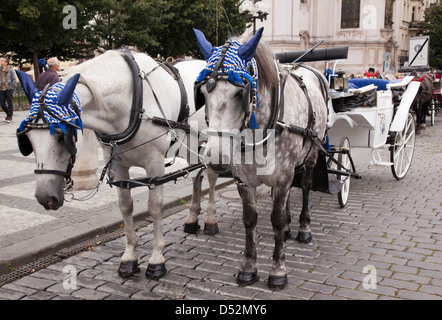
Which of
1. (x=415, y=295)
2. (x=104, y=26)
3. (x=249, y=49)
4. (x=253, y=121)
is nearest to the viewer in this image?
(x=249, y=49)

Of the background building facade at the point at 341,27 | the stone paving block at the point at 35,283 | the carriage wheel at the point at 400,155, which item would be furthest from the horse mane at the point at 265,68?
the background building facade at the point at 341,27

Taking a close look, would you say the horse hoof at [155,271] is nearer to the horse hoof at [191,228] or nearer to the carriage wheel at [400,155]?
the horse hoof at [191,228]

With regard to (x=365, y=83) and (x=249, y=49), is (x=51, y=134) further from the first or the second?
(x=365, y=83)

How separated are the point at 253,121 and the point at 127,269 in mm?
1940

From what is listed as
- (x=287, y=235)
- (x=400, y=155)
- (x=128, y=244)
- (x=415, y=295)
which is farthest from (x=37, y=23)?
(x=415, y=295)

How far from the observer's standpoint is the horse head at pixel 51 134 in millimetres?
2943

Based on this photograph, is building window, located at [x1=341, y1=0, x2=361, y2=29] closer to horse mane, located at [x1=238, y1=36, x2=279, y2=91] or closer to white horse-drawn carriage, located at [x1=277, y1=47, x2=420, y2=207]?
white horse-drawn carriage, located at [x1=277, y1=47, x2=420, y2=207]

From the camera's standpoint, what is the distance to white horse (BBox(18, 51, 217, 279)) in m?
3.02

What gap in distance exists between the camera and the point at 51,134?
2961mm

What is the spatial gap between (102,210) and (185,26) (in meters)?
24.1

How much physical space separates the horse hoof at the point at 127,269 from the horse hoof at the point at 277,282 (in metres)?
1.30

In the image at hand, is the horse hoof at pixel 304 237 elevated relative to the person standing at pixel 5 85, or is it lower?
lower

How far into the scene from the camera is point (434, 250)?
15.2 ft

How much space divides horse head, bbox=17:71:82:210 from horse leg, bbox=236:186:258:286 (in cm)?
156
